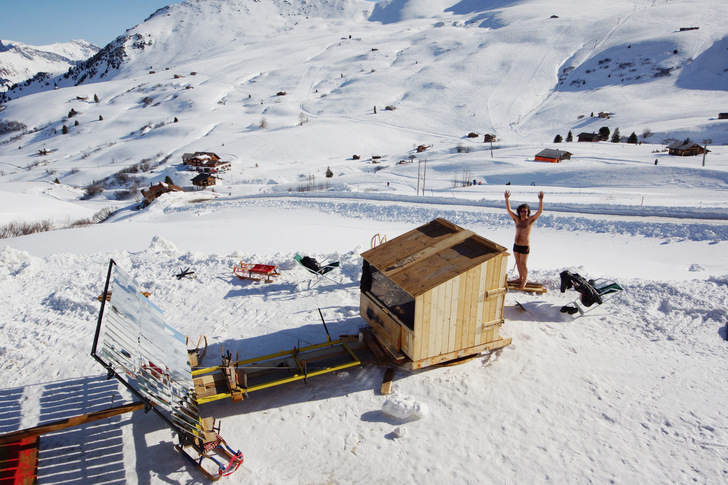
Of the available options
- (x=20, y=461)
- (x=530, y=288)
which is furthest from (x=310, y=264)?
(x=20, y=461)

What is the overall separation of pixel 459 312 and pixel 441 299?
21.7 inches

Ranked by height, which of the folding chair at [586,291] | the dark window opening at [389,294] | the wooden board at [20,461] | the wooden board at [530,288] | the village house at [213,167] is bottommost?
the village house at [213,167]

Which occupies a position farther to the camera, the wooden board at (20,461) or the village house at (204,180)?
the village house at (204,180)

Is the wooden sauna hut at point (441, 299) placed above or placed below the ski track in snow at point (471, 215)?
above

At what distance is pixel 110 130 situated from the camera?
3605 inches

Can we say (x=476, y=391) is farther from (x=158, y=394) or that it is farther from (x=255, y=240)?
(x=255, y=240)

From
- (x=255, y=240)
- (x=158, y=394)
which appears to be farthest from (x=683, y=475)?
(x=255, y=240)

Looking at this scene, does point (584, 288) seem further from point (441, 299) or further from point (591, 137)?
point (591, 137)

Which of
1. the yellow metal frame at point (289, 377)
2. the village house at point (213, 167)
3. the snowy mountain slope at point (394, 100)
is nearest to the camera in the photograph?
the yellow metal frame at point (289, 377)

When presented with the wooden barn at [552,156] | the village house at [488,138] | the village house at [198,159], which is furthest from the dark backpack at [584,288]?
the village house at [488,138]

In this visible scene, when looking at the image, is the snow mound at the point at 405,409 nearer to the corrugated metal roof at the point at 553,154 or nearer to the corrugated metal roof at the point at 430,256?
the corrugated metal roof at the point at 430,256

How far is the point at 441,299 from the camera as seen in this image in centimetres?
753

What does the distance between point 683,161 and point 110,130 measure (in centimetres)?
9823

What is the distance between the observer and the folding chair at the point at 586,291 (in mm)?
9601
